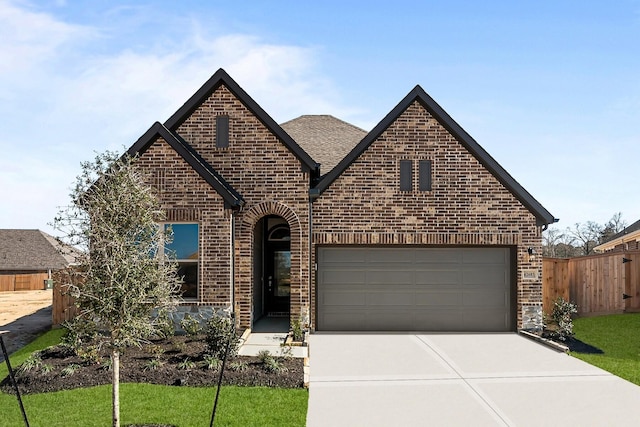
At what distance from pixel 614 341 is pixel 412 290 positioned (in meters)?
5.06

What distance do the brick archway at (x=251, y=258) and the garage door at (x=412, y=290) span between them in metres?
0.64

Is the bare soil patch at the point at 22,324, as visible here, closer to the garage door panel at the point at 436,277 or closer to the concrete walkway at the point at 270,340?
the concrete walkway at the point at 270,340

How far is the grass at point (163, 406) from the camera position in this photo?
7.40 m

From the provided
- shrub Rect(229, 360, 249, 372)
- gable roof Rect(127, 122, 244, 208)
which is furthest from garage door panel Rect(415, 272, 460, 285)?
shrub Rect(229, 360, 249, 372)

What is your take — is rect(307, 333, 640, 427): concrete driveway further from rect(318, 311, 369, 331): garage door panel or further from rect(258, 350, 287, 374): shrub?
rect(318, 311, 369, 331): garage door panel

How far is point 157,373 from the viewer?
31.2 ft

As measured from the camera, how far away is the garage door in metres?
14.3

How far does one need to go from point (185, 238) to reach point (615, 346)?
420 inches

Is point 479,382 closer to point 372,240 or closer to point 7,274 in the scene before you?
point 372,240

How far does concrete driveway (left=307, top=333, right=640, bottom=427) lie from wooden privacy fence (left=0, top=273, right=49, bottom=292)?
126 feet

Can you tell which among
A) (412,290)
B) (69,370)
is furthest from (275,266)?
(69,370)

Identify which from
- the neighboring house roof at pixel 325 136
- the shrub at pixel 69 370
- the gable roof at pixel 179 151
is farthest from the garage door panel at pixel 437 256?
the shrub at pixel 69 370

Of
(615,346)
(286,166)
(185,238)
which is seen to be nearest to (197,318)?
(185,238)

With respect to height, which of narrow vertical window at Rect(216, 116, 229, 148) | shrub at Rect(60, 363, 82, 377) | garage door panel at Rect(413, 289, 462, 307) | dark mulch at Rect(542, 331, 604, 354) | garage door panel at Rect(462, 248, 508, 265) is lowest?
dark mulch at Rect(542, 331, 604, 354)
